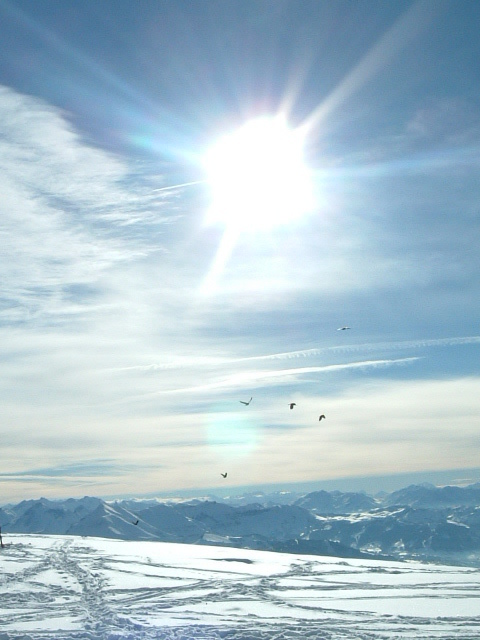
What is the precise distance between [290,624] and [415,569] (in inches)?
1679

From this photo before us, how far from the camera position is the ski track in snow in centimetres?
3600

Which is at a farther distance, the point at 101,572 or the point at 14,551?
the point at 14,551

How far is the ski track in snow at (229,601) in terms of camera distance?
36000 millimetres

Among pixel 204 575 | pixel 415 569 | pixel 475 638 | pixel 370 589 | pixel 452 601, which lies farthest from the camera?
pixel 415 569

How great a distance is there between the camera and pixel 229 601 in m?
45.7

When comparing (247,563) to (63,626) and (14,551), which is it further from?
(63,626)

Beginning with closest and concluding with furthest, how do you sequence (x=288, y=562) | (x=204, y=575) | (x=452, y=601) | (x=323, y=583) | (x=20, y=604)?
(x=20, y=604) < (x=452, y=601) < (x=323, y=583) < (x=204, y=575) < (x=288, y=562)

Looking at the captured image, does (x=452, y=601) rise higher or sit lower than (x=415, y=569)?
lower

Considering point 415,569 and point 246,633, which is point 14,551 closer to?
point 415,569

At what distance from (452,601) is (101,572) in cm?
3473

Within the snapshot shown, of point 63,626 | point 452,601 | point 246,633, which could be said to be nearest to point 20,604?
point 63,626

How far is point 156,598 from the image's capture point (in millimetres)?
46844

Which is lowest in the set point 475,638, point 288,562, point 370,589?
point 475,638

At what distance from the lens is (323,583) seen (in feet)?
188
